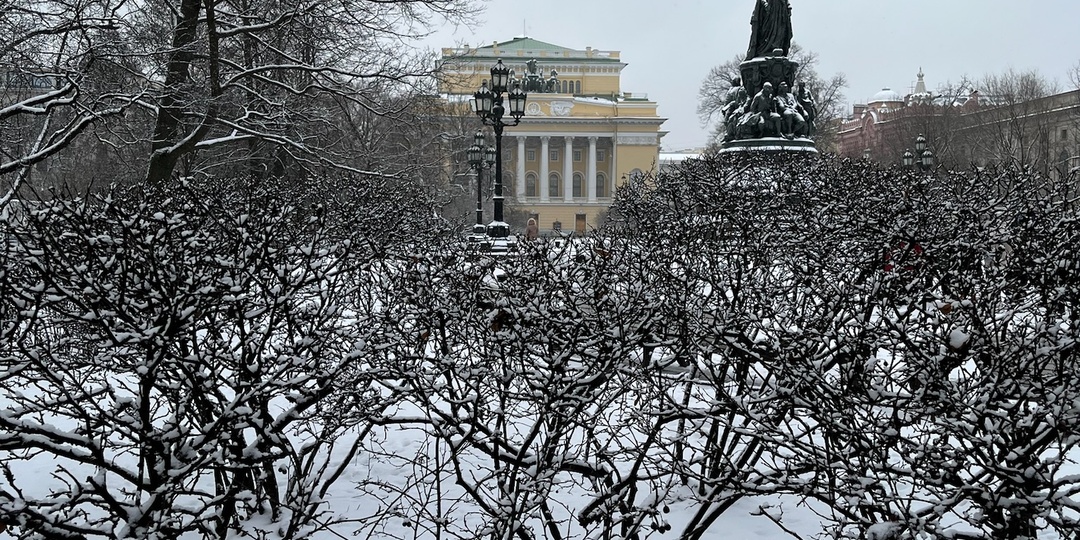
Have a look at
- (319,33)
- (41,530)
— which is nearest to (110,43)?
(319,33)

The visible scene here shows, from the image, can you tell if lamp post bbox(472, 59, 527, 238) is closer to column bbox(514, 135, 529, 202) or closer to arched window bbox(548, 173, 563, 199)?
column bbox(514, 135, 529, 202)

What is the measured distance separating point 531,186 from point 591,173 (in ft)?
17.6

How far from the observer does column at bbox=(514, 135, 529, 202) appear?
7281 cm

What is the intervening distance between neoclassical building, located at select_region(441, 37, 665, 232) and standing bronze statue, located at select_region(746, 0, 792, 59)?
49.5 metres

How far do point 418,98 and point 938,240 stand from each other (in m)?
11.2

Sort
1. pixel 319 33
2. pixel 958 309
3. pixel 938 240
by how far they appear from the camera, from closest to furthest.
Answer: pixel 958 309, pixel 938 240, pixel 319 33

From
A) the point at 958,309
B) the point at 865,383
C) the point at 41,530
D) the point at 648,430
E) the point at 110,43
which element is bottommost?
the point at 41,530

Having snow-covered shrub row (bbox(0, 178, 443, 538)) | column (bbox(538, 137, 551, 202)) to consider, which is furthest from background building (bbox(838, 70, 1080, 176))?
snow-covered shrub row (bbox(0, 178, 443, 538))

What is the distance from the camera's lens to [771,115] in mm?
17281

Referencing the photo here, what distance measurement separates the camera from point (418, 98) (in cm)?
1550

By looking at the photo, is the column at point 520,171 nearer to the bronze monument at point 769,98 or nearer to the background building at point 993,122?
the background building at point 993,122

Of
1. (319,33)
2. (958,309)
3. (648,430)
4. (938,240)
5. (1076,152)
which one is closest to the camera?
(958,309)

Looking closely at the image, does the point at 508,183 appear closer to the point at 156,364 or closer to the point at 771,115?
the point at 771,115

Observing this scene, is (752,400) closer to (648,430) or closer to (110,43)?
(648,430)
